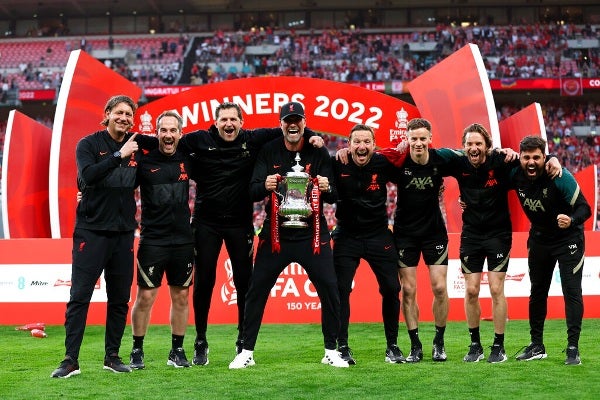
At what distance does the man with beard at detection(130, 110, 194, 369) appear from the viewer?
6.13 meters

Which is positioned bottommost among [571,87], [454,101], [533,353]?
[533,353]

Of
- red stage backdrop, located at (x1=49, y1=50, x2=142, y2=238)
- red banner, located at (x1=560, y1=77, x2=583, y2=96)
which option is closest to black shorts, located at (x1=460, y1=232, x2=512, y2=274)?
red stage backdrop, located at (x1=49, y1=50, x2=142, y2=238)

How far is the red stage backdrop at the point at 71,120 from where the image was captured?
1188cm

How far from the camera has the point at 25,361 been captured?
698 centimetres

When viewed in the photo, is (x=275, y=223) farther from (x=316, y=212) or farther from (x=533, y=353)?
(x=533, y=353)

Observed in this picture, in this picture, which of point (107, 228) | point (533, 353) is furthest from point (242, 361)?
point (533, 353)

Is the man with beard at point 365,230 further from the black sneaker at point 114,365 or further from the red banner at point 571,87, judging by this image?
the red banner at point 571,87

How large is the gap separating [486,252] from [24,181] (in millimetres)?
7970

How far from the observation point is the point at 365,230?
6492 mm

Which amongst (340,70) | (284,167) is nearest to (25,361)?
(284,167)

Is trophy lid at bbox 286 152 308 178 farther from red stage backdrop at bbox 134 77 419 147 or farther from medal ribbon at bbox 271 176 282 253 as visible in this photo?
red stage backdrop at bbox 134 77 419 147

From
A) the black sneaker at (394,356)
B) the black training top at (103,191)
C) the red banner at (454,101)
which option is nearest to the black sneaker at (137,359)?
Answer: the black training top at (103,191)

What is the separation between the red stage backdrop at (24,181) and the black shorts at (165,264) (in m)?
6.40

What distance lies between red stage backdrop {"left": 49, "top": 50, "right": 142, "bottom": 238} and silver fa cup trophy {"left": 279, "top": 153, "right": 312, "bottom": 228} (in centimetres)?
658
